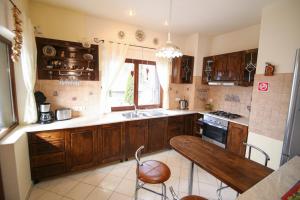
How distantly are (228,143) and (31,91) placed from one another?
3433 mm

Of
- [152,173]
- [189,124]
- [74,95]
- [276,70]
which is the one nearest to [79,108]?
[74,95]

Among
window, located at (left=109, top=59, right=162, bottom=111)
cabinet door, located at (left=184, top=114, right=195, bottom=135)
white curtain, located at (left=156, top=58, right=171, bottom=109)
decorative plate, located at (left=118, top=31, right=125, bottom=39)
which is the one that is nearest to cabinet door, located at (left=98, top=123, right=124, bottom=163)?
window, located at (left=109, top=59, right=162, bottom=111)

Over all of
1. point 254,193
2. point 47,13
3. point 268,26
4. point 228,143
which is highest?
point 47,13

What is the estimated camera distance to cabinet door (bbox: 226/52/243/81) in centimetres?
293

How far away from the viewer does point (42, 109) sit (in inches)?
90.9

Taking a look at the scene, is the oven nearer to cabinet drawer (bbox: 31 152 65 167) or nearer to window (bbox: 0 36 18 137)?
cabinet drawer (bbox: 31 152 65 167)

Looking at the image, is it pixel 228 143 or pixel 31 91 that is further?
pixel 228 143

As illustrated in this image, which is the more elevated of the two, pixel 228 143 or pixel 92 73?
pixel 92 73

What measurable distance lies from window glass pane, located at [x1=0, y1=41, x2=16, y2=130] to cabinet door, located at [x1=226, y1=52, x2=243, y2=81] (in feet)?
12.1

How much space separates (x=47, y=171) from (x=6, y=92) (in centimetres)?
123

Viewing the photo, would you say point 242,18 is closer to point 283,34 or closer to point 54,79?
point 283,34

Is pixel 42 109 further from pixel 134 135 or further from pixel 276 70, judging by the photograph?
pixel 276 70

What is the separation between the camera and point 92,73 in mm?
2928

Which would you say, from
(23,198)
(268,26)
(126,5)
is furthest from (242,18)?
(23,198)
